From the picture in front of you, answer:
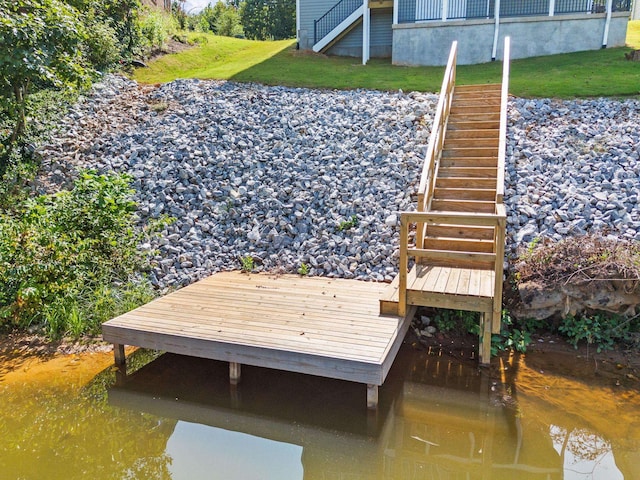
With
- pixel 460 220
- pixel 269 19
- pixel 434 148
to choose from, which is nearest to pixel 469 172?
pixel 434 148

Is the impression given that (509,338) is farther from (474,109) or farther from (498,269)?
(474,109)

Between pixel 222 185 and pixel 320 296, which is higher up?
pixel 222 185

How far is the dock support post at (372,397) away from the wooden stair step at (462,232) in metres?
2.67

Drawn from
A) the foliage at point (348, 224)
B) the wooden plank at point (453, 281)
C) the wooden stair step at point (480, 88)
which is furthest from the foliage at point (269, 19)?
the wooden plank at point (453, 281)

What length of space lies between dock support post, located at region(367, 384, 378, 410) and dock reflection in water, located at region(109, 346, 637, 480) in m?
0.08

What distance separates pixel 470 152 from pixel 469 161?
0.24 meters

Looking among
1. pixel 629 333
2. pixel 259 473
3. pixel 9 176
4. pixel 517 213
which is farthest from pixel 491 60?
pixel 259 473

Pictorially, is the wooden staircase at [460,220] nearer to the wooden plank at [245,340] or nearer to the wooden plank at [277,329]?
the wooden plank at [277,329]

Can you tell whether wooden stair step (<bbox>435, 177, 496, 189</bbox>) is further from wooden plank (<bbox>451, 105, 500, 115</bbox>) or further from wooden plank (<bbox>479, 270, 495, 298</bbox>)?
wooden plank (<bbox>451, 105, 500, 115</bbox>)

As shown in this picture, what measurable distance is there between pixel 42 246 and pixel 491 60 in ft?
44.3

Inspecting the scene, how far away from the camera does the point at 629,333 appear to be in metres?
5.40

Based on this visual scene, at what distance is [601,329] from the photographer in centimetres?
545

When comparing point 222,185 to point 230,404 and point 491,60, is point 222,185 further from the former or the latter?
point 491,60

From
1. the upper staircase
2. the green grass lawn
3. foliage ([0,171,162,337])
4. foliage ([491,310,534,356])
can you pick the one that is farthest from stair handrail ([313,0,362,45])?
foliage ([491,310,534,356])
